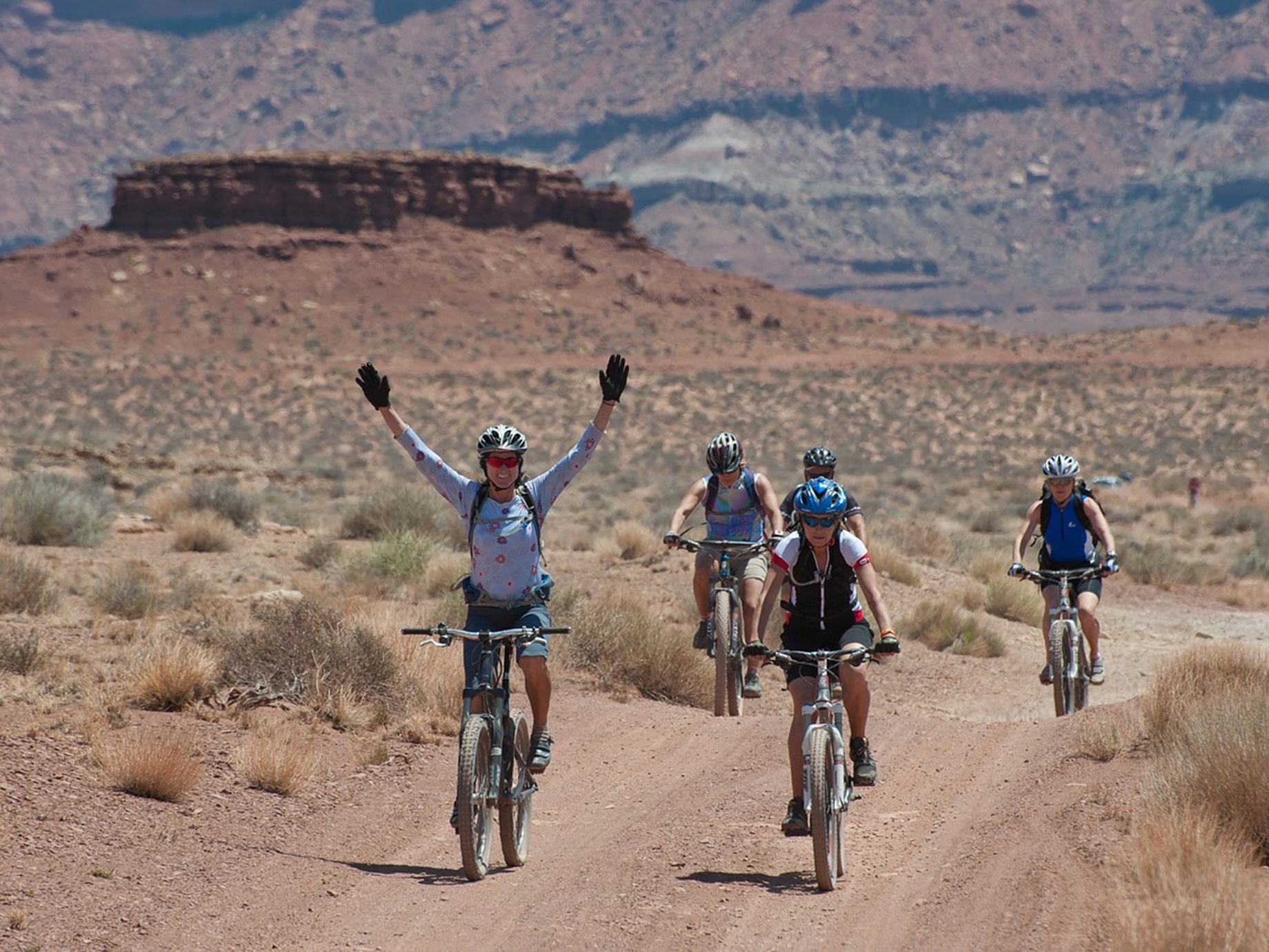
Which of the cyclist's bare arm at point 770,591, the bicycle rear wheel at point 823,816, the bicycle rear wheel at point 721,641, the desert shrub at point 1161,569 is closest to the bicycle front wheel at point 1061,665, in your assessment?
the bicycle rear wheel at point 721,641

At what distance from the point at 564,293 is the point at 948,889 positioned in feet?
245

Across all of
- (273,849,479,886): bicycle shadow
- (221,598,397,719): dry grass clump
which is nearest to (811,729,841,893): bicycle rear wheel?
(273,849,479,886): bicycle shadow

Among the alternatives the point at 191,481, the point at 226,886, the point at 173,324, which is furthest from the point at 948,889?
the point at 173,324

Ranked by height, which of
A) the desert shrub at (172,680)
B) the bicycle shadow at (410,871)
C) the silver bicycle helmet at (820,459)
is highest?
the silver bicycle helmet at (820,459)

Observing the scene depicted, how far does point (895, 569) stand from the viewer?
18844 millimetres

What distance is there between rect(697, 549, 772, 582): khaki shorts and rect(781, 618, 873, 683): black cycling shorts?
4.06 m

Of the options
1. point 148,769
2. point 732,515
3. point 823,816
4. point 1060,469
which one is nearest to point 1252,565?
point 1060,469

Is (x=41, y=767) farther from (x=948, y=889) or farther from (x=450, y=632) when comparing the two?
(x=948, y=889)

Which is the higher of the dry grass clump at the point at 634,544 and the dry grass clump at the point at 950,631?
the dry grass clump at the point at 634,544

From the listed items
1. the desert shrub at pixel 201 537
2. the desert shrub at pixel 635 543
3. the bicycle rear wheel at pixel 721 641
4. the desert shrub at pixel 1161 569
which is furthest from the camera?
the desert shrub at pixel 1161 569

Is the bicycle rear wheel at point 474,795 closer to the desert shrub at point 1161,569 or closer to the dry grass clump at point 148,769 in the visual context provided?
the dry grass clump at point 148,769

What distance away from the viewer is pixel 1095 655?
1183cm

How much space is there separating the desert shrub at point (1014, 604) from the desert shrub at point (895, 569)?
0.86 meters

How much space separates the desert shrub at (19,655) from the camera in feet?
35.1
